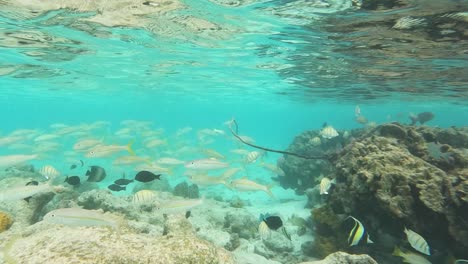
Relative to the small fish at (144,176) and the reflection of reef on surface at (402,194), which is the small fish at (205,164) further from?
the reflection of reef on surface at (402,194)

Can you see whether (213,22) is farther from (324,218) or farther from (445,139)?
(445,139)

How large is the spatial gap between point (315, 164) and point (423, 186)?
1077 centimetres

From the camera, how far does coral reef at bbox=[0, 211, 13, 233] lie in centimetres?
673

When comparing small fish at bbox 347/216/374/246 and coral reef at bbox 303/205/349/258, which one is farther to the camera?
coral reef at bbox 303/205/349/258

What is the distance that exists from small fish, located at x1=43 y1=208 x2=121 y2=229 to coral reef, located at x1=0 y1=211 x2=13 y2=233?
3365 mm

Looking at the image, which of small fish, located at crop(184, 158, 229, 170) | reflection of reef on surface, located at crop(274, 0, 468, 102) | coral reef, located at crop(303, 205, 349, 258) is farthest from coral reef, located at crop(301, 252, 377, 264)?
reflection of reef on surface, located at crop(274, 0, 468, 102)

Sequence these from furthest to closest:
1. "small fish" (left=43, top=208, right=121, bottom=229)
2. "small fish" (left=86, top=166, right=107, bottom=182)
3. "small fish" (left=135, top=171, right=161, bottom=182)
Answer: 1. "small fish" (left=86, top=166, right=107, bottom=182)
2. "small fish" (left=135, top=171, right=161, bottom=182)
3. "small fish" (left=43, top=208, right=121, bottom=229)

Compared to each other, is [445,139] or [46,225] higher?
[46,225]

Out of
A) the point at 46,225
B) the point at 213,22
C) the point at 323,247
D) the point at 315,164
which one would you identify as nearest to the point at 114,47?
the point at 213,22

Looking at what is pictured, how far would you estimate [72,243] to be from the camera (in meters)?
3.84

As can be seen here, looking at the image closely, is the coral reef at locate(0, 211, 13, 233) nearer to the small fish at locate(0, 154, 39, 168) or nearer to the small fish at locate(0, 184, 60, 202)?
the small fish at locate(0, 184, 60, 202)

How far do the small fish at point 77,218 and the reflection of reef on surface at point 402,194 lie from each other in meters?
5.11

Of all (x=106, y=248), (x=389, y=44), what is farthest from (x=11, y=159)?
(x=389, y=44)

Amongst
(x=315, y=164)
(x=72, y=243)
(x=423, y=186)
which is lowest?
(x=315, y=164)
